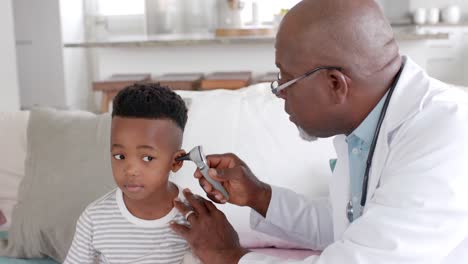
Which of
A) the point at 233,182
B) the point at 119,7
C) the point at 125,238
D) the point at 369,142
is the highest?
the point at 119,7

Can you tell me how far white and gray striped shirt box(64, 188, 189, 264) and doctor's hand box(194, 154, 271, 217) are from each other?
0.11 m

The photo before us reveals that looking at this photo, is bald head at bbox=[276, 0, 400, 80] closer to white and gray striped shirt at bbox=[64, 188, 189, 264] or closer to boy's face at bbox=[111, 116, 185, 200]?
boy's face at bbox=[111, 116, 185, 200]

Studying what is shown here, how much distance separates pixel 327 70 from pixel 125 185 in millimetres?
485

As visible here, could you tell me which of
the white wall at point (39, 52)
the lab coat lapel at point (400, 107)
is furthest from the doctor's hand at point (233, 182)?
the white wall at point (39, 52)

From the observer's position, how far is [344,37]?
1225 mm

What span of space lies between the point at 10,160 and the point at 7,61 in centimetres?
319

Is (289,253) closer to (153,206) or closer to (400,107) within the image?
(153,206)

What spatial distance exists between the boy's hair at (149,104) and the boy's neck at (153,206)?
0.16 meters

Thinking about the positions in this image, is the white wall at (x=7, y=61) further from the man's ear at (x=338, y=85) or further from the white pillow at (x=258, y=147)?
the man's ear at (x=338, y=85)

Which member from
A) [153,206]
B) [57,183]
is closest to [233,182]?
[153,206]

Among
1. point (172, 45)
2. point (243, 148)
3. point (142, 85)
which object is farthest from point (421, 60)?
point (142, 85)

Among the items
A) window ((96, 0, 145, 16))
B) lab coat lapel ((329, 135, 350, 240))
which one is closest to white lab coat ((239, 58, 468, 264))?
lab coat lapel ((329, 135, 350, 240))

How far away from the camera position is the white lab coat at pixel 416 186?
3.64 feet

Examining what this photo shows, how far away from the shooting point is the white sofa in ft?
6.41
